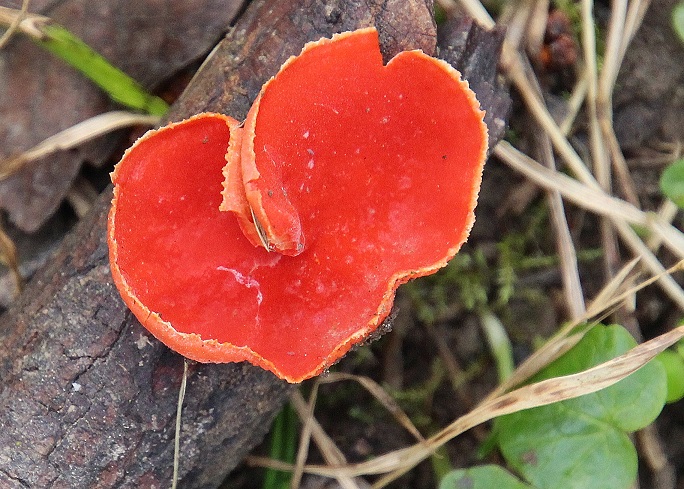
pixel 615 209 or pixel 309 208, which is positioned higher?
pixel 309 208

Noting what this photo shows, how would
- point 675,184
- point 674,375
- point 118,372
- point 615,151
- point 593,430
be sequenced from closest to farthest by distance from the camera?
point 118,372
point 593,430
point 674,375
point 675,184
point 615,151

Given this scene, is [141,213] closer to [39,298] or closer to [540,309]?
[39,298]

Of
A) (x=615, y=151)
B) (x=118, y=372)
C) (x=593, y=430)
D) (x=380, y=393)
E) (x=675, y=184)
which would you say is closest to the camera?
(x=118, y=372)

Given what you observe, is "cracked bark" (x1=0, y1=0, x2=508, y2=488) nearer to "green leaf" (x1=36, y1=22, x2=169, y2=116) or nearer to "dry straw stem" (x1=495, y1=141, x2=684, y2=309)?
"green leaf" (x1=36, y1=22, x2=169, y2=116)

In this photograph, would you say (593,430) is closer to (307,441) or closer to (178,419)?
(307,441)

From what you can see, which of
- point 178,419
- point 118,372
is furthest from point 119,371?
point 178,419

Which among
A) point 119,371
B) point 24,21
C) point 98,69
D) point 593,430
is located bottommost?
point 593,430
